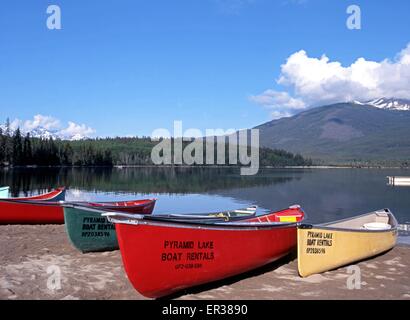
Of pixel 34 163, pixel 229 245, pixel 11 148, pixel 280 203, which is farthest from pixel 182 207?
pixel 34 163

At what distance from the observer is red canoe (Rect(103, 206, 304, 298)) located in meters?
8.83

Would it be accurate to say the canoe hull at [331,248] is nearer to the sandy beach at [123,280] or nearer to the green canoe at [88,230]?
the sandy beach at [123,280]

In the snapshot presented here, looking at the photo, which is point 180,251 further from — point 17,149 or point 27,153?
point 27,153

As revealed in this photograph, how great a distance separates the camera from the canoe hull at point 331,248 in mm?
11445

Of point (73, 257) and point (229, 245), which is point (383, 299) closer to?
point (229, 245)

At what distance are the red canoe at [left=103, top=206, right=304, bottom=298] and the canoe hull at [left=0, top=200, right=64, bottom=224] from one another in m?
12.1

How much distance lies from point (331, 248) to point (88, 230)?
7663 mm

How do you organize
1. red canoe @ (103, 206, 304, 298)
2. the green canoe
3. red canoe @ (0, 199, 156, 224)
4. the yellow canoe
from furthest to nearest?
red canoe @ (0, 199, 156, 224) < the green canoe < the yellow canoe < red canoe @ (103, 206, 304, 298)

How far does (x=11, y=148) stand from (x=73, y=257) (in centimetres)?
11811

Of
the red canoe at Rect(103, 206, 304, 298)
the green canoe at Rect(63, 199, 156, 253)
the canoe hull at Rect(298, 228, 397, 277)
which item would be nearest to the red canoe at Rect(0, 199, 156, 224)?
the green canoe at Rect(63, 199, 156, 253)

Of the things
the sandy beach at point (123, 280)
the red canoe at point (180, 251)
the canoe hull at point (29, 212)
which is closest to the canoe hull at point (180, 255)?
the red canoe at point (180, 251)

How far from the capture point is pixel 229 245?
1032cm

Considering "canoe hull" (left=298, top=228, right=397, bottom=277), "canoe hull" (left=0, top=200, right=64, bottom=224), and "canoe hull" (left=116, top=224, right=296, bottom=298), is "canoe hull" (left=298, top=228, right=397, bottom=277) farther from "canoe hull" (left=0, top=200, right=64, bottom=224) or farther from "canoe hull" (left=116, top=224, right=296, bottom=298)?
"canoe hull" (left=0, top=200, right=64, bottom=224)

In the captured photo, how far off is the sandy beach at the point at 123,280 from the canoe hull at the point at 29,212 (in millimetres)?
4753
